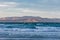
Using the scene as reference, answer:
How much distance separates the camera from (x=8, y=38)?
14211 millimetres

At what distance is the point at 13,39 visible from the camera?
1377 centimetres

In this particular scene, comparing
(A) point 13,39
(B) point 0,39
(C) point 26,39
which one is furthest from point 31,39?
(B) point 0,39

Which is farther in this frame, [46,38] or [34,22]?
[34,22]

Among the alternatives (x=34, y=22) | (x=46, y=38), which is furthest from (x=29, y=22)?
(x=46, y=38)

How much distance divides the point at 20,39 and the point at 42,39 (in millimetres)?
1441

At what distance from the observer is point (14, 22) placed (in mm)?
29047

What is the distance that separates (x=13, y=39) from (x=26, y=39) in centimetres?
85

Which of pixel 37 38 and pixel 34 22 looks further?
pixel 34 22

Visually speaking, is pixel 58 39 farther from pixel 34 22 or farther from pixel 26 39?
pixel 34 22

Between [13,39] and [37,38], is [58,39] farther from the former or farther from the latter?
[13,39]

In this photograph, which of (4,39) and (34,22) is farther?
(34,22)

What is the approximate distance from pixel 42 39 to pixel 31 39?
2.40ft

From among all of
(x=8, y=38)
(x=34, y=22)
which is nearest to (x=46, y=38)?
(x=8, y=38)

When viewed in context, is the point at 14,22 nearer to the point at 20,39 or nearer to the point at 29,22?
the point at 29,22
